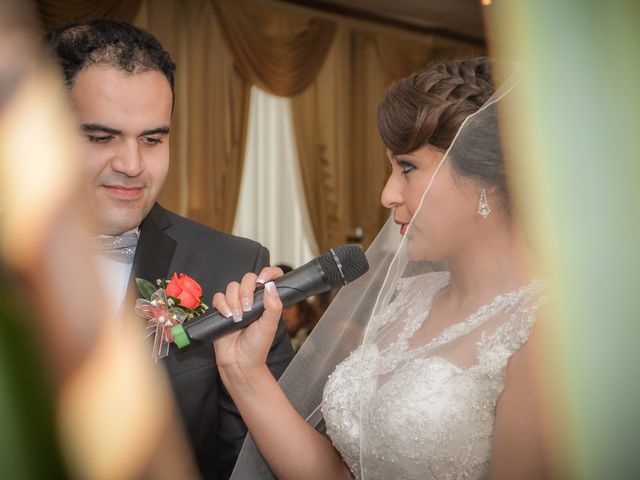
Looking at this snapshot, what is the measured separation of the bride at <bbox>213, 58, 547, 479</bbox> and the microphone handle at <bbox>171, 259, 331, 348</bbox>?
0.02 meters

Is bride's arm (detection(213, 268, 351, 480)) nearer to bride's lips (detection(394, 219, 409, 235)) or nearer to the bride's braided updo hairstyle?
bride's lips (detection(394, 219, 409, 235))

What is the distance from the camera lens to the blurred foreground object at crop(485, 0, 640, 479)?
0.84 m

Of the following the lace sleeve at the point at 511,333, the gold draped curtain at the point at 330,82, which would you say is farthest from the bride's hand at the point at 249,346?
the gold draped curtain at the point at 330,82

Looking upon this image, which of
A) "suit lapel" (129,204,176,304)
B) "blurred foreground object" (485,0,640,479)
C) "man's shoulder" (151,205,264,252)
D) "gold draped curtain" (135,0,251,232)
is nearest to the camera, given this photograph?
"blurred foreground object" (485,0,640,479)


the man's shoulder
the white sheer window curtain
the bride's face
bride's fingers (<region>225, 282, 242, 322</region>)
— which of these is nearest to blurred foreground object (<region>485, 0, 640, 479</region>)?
the bride's face

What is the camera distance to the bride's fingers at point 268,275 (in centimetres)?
132

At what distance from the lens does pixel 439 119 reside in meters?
1.54

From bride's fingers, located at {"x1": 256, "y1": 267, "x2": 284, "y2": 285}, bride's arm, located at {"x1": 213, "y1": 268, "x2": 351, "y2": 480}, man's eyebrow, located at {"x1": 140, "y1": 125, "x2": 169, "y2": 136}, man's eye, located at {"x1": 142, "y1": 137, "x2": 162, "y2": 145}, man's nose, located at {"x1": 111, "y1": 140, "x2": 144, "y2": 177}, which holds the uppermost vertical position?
man's eyebrow, located at {"x1": 140, "y1": 125, "x2": 169, "y2": 136}

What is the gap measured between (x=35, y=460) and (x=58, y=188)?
1.58 ft

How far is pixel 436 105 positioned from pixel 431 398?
0.66 metres

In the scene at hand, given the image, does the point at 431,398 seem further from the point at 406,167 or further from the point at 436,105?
the point at 436,105

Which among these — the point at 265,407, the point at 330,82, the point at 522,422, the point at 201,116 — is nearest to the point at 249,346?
the point at 265,407

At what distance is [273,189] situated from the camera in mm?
7297

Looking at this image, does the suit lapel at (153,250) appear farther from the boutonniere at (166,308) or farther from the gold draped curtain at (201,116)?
the gold draped curtain at (201,116)
